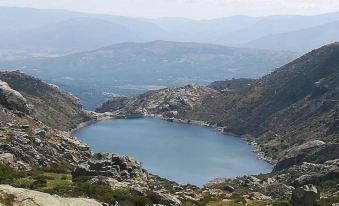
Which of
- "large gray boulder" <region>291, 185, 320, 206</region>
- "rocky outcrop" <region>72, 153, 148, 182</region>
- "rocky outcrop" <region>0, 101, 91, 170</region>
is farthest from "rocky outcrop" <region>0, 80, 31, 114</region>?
"large gray boulder" <region>291, 185, 320, 206</region>

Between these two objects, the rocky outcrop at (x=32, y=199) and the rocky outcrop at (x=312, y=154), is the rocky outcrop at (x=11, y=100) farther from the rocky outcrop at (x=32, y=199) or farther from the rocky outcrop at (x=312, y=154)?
the rocky outcrop at (x=32, y=199)

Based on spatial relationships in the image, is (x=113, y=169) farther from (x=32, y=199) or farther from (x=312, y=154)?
(x=312, y=154)

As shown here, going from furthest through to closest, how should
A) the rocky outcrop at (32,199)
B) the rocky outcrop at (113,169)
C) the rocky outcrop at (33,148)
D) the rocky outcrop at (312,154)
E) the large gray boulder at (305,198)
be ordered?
the rocky outcrop at (312,154)
the rocky outcrop at (33,148)
the rocky outcrop at (113,169)
the large gray boulder at (305,198)
the rocky outcrop at (32,199)

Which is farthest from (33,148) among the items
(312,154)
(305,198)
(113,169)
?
(312,154)

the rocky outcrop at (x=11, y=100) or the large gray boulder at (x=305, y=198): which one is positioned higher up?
the large gray boulder at (x=305, y=198)

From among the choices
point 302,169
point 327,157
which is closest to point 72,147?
point 302,169

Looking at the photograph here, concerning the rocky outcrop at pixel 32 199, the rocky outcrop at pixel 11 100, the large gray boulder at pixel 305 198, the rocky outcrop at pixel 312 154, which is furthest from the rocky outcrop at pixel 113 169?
the rocky outcrop at pixel 312 154

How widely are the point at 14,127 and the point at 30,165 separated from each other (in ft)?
94.3

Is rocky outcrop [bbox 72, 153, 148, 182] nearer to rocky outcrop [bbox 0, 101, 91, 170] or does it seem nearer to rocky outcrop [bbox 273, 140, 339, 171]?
rocky outcrop [bbox 0, 101, 91, 170]

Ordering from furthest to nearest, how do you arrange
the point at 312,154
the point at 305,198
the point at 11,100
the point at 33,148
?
the point at 312,154
the point at 11,100
the point at 33,148
the point at 305,198

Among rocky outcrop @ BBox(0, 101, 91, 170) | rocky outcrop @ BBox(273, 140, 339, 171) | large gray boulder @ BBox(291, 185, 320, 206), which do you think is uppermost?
large gray boulder @ BBox(291, 185, 320, 206)

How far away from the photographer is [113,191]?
→ 49000 mm

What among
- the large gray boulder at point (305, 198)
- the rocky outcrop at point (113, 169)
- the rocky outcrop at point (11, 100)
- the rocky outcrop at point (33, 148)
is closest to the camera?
the large gray boulder at point (305, 198)

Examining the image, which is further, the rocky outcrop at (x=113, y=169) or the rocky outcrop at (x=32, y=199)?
the rocky outcrop at (x=113, y=169)
